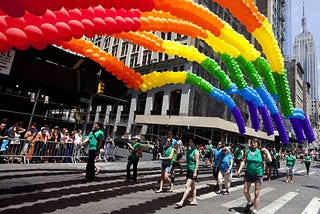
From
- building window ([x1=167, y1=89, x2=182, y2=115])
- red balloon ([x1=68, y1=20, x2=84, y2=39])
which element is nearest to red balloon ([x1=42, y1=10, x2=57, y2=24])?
red balloon ([x1=68, y1=20, x2=84, y2=39])

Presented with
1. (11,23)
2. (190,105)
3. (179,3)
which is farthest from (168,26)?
(190,105)

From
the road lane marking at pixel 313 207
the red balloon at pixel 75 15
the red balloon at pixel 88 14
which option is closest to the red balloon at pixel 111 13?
the red balloon at pixel 88 14

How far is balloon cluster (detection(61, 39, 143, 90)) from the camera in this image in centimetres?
986

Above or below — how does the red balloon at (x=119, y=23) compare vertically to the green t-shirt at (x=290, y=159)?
above

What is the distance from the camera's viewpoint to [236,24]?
43.3 metres

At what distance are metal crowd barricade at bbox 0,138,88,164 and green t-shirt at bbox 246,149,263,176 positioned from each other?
9442mm

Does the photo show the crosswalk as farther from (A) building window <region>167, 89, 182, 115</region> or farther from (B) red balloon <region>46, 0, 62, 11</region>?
(A) building window <region>167, 89, 182, 115</region>

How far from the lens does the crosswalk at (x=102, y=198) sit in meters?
5.44

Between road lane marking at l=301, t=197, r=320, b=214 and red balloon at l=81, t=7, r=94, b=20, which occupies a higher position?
red balloon at l=81, t=7, r=94, b=20

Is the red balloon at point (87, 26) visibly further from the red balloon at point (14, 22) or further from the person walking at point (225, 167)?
the person walking at point (225, 167)

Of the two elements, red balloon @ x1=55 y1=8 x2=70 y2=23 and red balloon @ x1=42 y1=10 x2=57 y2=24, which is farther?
red balloon @ x1=55 y1=8 x2=70 y2=23

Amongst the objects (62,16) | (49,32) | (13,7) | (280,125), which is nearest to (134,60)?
(280,125)

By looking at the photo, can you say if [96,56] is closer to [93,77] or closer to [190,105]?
[93,77]

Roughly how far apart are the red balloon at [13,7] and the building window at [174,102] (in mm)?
33815
